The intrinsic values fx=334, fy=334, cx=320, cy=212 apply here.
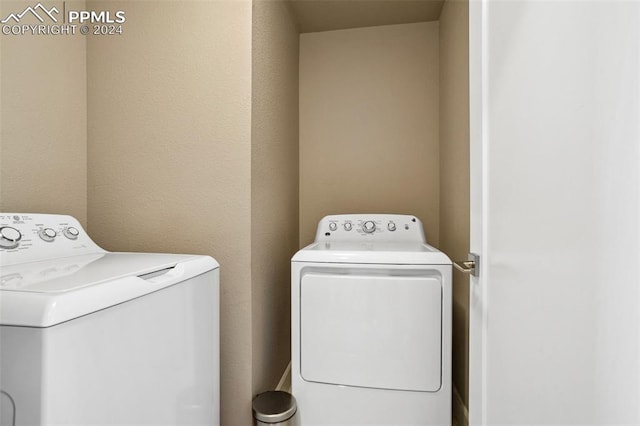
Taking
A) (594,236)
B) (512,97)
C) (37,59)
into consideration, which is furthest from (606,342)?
(37,59)

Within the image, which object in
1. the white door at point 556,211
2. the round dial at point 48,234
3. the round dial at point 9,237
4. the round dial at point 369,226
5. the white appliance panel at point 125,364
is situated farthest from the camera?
the round dial at point 369,226

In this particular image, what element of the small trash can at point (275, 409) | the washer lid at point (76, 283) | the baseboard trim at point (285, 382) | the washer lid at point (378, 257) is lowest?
the baseboard trim at point (285, 382)

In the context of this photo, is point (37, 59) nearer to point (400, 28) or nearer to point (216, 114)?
point (216, 114)

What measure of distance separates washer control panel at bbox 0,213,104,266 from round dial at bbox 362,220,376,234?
128 cm

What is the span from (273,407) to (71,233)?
98 cm

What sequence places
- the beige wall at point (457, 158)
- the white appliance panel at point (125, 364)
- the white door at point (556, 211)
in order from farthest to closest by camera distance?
the beige wall at point (457, 158) < the white appliance panel at point (125, 364) < the white door at point (556, 211)

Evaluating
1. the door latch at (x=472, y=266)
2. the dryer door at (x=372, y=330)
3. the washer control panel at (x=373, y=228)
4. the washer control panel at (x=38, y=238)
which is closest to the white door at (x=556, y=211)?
the door latch at (x=472, y=266)

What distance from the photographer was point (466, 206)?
5.08 ft

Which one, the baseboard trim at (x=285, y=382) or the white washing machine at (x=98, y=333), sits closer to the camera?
the white washing machine at (x=98, y=333)

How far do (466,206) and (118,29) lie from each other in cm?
174

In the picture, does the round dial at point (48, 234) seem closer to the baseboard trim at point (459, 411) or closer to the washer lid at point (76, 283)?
the washer lid at point (76, 283)

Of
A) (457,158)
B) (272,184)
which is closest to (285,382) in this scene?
(272,184)

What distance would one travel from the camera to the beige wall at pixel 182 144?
4.44 ft

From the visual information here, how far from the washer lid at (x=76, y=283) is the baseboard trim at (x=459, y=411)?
133 cm
